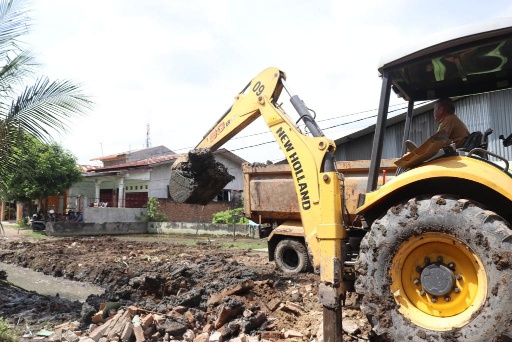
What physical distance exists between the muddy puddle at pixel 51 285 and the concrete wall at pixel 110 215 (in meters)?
13.2

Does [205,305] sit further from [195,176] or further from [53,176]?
[53,176]

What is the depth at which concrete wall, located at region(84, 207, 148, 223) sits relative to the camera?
23.9 metres

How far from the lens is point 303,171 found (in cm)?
451

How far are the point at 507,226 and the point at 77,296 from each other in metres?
7.61

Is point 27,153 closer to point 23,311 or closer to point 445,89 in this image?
point 23,311

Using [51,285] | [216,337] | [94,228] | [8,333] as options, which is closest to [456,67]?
[216,337]

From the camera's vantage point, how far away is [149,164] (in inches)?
1047

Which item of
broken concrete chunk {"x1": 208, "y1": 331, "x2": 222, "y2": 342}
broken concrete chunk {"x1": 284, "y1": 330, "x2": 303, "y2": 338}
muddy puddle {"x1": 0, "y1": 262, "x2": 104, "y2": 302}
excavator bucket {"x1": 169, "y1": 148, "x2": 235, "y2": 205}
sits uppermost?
excavator bucket {"x1": 169, "y1": 148, "x2": 235, "y2": 205}

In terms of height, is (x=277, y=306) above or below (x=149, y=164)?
below

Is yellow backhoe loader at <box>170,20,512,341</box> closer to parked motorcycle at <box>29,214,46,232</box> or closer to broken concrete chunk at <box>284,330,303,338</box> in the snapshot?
broken concrete chunk at <box>284,330,303,338</box>

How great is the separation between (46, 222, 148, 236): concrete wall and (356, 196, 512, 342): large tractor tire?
67.0 ft

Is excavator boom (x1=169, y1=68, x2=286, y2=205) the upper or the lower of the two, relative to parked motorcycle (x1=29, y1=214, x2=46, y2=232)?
upper

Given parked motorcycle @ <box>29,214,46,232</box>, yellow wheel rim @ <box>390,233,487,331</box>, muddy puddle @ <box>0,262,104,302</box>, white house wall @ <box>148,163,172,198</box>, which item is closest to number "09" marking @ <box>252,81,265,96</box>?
yellow wheel rim @ <box>390,233,487,331</box>

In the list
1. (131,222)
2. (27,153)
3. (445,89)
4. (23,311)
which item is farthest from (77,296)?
(131,222)
